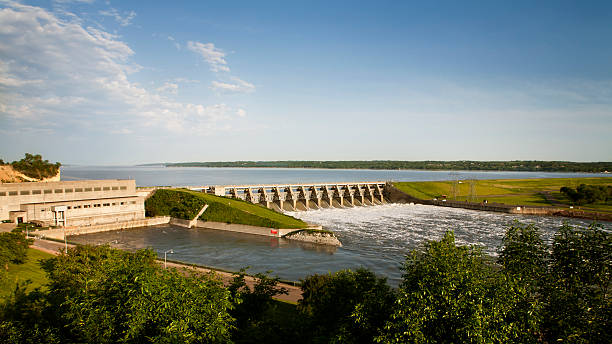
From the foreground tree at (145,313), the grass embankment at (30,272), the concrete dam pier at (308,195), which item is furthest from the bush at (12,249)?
the concrete dam pier at (308,195)

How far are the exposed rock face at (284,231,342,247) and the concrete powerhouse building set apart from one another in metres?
37.9

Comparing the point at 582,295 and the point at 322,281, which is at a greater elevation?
the point at 582,295

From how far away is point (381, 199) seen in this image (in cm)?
11175

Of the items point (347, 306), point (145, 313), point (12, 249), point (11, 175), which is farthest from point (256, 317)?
point (11, 175)

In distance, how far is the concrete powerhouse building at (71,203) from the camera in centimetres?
5991

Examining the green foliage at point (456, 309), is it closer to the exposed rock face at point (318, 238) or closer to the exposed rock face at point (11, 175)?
the exposed rock face at point (318, 238)

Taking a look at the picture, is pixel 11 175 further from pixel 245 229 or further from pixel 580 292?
pixel 580 292

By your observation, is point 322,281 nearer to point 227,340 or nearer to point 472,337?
point 227,340

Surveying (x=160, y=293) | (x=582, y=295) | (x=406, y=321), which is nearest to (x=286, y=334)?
(x=160, y=293)

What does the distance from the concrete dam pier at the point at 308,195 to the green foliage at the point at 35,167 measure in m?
57.1

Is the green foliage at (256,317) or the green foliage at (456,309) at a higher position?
the green foliage at (456,309)

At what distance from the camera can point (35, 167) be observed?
105688mm

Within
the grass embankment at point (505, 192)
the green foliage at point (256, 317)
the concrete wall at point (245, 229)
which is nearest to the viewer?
the green foliage at point (256, 317)

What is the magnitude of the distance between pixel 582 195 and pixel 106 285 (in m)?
115
